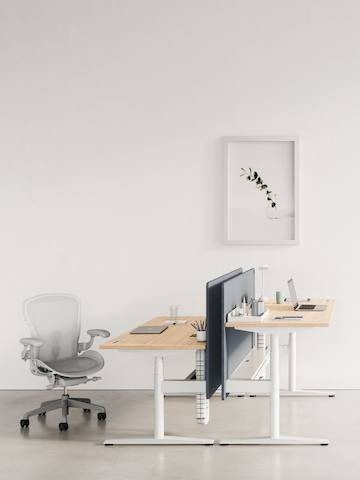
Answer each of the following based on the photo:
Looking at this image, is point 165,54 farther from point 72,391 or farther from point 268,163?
point 72,391

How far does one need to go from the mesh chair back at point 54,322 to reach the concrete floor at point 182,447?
50cm

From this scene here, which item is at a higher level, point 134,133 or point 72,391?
point 134,133

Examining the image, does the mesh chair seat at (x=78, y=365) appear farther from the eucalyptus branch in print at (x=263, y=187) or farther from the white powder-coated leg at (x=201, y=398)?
the eucalyptus branch in print at (x=263, y=187)

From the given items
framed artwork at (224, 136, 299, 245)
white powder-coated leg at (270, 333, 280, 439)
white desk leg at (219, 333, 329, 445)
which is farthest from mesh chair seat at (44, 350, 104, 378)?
framed artwork at (224, 136, 299, 245)

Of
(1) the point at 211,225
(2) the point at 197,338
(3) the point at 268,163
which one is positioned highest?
(3) the point at 268,163

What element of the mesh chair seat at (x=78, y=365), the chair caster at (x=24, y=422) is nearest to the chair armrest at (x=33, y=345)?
the mesh chair seat at (x=78, y=365)

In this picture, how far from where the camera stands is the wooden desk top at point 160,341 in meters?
5.62

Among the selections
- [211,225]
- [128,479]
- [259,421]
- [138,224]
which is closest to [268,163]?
[211,225]

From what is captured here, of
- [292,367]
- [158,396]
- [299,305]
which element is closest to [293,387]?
[292,367]

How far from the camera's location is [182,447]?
5715 millimetres

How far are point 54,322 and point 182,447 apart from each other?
1642 mm

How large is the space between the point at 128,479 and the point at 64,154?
359cm

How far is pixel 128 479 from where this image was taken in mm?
5035

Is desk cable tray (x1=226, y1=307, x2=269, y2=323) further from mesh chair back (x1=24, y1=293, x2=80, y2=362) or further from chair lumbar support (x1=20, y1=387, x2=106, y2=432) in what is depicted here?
mesh chair back (x1=24, y1=293, x2=80, y2=362)
